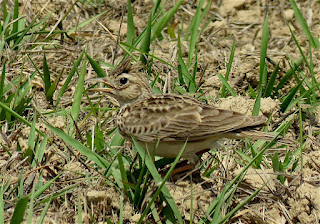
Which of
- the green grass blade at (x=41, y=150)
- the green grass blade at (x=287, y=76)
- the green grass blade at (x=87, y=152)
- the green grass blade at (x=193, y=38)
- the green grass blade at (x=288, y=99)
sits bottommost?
the green grass blade at (x=41, y=150)

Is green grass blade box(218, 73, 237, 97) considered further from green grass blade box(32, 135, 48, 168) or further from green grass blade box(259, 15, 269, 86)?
green grass blade box(32, 135, 48, 168)

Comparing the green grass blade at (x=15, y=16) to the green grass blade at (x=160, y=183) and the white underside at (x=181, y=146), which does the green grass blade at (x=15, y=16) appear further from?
the green grass blade at (x=160, y=183)

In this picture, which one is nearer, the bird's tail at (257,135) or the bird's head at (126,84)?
the bird's tail at (257,135)

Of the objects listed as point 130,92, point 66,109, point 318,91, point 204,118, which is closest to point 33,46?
point 66,109

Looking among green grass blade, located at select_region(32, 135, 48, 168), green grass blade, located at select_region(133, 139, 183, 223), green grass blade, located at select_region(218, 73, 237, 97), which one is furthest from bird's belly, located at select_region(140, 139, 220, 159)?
green grass blade, located at select_region(218, 73, 237, 97)

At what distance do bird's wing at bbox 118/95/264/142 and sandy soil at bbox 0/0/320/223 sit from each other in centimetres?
Result: 39

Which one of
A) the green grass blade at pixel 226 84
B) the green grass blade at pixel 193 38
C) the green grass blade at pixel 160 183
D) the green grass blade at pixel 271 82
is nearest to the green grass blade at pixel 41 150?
the green grass blade at pixel 160 183

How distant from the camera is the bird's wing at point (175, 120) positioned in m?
4.93

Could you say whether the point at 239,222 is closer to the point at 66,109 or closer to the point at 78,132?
the point at 78,132

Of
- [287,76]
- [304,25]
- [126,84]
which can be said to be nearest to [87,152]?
[126,84]

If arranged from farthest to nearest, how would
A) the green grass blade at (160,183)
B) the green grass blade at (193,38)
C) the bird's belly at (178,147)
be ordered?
the green grass blade at (193,38) → the bird's belly at (178,147) → the green grass blade at (160,183)

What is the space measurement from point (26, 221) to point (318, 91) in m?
3.26

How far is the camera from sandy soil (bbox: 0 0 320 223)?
4809mm

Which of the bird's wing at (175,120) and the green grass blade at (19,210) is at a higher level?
the bird's wing at (175,120)
